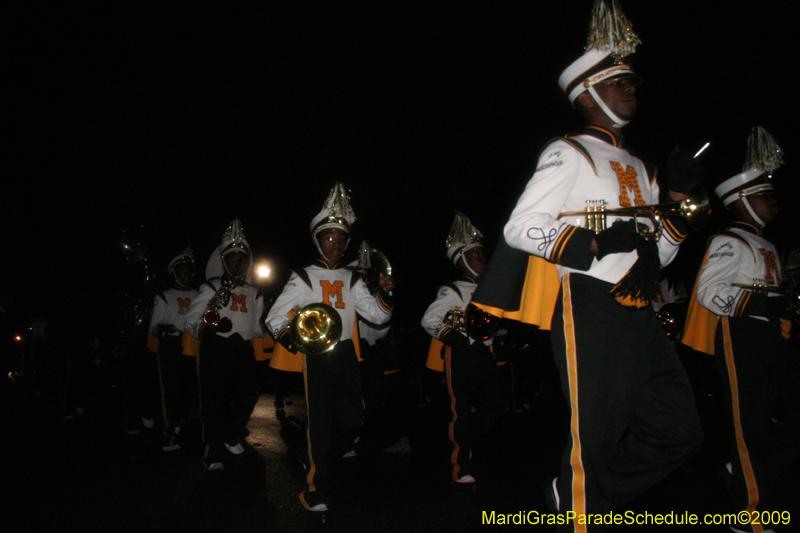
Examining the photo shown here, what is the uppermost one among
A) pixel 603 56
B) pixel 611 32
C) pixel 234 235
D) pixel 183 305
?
pixel 611 32

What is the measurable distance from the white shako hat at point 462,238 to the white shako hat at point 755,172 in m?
2.51

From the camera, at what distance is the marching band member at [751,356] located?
3682 millimetres

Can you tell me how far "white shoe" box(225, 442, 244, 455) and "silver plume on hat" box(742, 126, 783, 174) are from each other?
19.2 feet

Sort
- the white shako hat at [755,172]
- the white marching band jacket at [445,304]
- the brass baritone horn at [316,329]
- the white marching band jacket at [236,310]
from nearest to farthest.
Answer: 1. the white shako hat at [755,172]
2. the brass baritone horn at [316,329]
3. the white marching band jacket at [445,304]
4. the white marching band jacket at [236,310]

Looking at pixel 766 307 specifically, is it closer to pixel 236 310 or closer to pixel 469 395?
pixel 469 395

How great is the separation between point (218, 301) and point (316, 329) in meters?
2.28

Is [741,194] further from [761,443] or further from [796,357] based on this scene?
A: [761,443]

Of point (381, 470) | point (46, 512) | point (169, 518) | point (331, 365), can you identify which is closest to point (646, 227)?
point (331, 365)

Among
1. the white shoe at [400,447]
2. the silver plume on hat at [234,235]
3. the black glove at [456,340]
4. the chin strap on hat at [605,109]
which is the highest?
the chin strap on hat at [605,109]

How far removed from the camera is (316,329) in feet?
15.2

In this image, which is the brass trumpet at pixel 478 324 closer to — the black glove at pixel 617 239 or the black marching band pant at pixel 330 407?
the black marching band pant at pixel 330 407

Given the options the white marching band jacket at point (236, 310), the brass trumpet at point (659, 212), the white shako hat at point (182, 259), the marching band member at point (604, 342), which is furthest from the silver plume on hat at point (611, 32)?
the white shako hat at point (182, 259)

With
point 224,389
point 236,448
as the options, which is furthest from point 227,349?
point 236,448

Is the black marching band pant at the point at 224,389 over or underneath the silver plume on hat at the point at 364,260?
underneath
